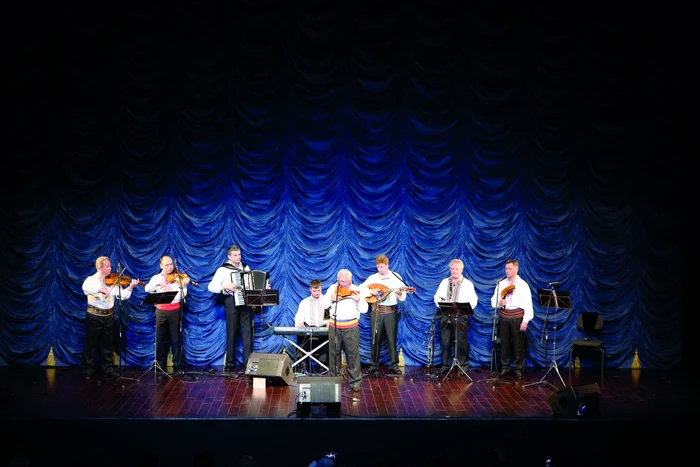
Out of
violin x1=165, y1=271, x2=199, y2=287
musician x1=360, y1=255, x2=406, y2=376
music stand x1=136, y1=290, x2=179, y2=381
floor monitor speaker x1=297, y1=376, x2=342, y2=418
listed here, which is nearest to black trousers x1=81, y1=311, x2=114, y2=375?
music stand x1=136, y1=290, x2=179, y2=381

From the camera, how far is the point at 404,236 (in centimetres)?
1130

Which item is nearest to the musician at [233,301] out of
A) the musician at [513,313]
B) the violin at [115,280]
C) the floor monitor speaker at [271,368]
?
the floor monitor speaker at [271,368]

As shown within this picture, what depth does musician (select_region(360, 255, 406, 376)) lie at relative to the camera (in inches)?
410

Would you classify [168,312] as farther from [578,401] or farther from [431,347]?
[578,401]

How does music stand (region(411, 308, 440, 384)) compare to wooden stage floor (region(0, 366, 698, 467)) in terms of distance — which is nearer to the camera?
wooden stage floor (region(0, 366, 698, 467))

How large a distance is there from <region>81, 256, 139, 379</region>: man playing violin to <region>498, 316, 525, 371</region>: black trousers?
585cm

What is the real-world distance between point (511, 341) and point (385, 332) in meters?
2.03

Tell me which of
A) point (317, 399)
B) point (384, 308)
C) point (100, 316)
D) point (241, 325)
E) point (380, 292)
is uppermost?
point (380, 292)

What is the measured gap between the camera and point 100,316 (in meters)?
10.4

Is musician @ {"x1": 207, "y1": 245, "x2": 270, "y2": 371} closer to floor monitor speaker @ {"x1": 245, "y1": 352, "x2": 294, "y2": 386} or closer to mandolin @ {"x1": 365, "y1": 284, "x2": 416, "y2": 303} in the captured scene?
floor monitor speaker @ {"x1": 245, "y1": 352, "x2": 294, "y2": 386}

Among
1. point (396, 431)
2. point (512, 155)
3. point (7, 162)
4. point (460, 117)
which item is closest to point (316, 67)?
point (460, 117)

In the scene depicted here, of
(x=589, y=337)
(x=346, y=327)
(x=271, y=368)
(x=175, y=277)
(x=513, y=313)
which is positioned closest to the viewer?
(x=346, y=327)

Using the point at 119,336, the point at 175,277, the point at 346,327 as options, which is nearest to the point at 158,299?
the point at 175,277

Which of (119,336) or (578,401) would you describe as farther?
(119,336)
